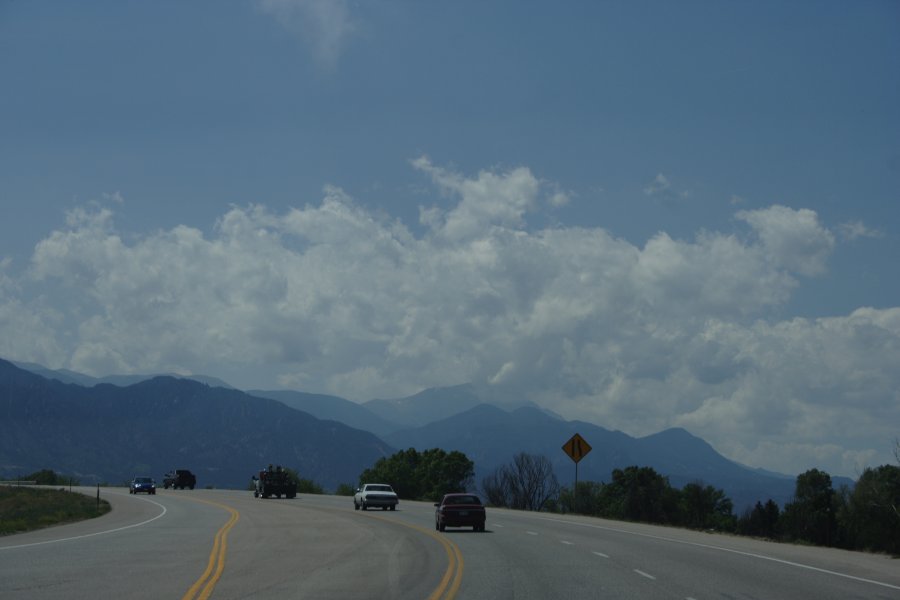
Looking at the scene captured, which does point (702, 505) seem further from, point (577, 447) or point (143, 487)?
point (577, 447)

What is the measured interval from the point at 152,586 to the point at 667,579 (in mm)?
9376

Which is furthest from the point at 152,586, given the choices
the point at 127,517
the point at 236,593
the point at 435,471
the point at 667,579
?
the point at 435,471

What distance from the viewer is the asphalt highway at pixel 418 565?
648 inches

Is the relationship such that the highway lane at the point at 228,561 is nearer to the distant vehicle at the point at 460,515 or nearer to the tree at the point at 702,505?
the distant vehicle at the point at 460,515

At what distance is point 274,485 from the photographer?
232 feet

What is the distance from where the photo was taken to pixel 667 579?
60.6ft

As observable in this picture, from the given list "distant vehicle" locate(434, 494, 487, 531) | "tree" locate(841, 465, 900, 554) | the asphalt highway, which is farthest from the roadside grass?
"tree" locate(841, 465, 900, 554)

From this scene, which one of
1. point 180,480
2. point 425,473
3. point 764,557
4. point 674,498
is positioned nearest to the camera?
point 764,557

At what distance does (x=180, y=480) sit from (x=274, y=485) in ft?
105

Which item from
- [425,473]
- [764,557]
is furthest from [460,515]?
[425,473]

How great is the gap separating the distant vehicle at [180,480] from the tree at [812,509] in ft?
189

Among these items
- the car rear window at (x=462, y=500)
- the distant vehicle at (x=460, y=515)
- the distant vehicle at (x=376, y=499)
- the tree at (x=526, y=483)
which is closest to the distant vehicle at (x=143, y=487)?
the tree at (x=526, y=483)

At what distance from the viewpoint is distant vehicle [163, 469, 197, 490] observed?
98750 mm

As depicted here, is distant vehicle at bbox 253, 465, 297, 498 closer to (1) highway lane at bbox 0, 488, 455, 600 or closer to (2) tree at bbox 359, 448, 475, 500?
(1) highway lane at bbox 0, 488, 455, 600
